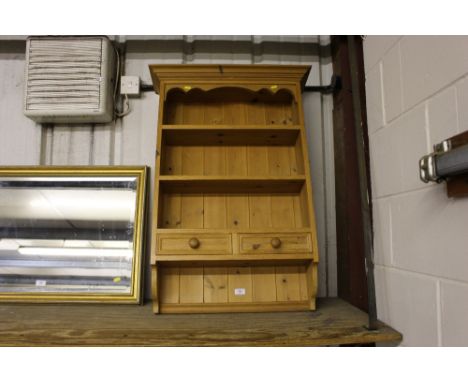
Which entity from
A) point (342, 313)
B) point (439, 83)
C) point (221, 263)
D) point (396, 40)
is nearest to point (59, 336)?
point (221, 263)

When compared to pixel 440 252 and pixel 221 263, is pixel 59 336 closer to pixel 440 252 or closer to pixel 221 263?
pixel 221 263

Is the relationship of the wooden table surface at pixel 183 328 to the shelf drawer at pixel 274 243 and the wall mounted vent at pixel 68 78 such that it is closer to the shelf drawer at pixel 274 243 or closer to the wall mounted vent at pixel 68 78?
the shelf drawer at pixel 274 243

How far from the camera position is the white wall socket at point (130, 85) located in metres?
1.65

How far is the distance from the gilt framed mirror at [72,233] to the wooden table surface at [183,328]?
12 centimetres

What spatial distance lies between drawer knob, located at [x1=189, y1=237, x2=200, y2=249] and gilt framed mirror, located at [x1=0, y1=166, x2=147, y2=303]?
0.36m

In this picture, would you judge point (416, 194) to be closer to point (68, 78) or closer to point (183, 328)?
point (183, 328)

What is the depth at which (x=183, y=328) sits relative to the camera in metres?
1.13

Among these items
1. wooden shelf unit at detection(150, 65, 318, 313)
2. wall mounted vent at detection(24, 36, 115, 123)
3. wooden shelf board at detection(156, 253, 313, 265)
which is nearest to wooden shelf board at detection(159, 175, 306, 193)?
wooden shelf unit at detection(150, 65, 318, 313)

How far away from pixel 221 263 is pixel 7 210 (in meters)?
1.07

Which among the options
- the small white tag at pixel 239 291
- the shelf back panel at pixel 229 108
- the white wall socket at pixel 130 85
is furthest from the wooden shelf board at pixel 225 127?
the small white tag at pixel 239 291

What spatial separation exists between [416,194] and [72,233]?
4.78ft

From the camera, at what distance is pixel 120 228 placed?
152 centimetres

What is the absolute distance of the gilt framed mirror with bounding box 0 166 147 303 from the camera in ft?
4.76

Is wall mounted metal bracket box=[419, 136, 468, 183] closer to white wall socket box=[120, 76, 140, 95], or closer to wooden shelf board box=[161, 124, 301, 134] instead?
wooden shelf board box=[161, 124, 301, 134]
